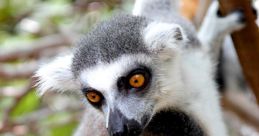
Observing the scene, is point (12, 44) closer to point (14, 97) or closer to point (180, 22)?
point (14, 97)

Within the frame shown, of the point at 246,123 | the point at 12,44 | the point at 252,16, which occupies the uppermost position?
the point at 12,44

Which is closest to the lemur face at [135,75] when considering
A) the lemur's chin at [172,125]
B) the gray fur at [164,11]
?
the lemur's chin at [172,125]

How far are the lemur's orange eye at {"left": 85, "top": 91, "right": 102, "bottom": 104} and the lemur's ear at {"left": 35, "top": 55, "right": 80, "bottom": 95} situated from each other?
21cm

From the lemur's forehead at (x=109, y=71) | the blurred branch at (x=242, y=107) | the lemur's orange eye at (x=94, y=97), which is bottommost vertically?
the blurred branch at (x=242, y=107)

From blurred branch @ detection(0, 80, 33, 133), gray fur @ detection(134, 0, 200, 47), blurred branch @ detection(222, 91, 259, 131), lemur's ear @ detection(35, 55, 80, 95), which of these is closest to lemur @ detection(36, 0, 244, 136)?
lemur's ear @ detection(35, 55, 80, 95)

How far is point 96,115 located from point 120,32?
0.62 meters

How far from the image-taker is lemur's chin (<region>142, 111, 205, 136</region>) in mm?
3178

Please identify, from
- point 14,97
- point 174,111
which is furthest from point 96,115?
point 14,97

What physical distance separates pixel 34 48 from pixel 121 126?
8.85 ft

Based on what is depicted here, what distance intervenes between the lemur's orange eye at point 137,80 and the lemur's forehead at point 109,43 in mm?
145

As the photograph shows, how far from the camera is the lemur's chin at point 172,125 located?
318 centimetres

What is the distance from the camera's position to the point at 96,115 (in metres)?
3.33

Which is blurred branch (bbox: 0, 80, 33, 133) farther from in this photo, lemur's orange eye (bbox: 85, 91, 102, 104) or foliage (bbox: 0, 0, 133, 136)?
lemur's orange eye (bbox: 85, 91, 102, 104)

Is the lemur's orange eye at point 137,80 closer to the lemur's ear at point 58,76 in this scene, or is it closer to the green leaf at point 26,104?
the lemur's ear at point 58,76
